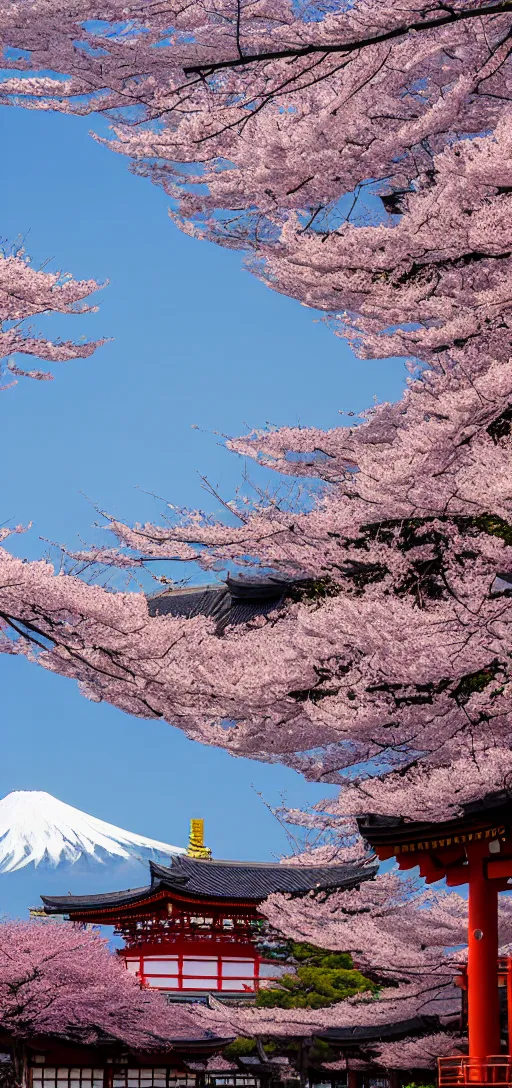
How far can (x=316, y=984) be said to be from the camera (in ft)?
61.3

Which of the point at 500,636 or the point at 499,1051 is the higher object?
the point at 500,636

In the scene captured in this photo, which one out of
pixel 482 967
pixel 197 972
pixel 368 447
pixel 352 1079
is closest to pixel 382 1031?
pixel 352 1079

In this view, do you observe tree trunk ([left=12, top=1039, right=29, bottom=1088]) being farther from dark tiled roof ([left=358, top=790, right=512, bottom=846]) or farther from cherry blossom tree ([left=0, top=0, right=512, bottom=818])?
cherry blossom tree ([left=0, top=0, right=512, bottom=818])

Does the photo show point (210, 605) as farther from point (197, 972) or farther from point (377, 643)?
point (377, 643)

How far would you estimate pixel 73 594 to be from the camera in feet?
24.7

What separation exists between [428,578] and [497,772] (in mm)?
2292

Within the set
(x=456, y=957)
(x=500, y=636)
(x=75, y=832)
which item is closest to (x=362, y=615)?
(x=500, y=636)

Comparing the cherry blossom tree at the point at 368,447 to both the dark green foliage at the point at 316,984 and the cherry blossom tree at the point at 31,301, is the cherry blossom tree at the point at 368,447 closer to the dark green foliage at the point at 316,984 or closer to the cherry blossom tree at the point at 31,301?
the cherry blossom tree at the point at 31,301

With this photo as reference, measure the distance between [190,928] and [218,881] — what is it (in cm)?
181

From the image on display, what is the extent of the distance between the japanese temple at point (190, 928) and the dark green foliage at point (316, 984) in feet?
13.4

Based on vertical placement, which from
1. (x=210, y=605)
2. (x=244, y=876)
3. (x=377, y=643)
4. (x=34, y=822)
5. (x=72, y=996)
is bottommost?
(x=72, y=996)

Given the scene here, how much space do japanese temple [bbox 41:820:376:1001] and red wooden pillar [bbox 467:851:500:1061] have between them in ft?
41.6

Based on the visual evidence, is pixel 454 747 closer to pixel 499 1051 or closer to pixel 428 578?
pixel 428 578

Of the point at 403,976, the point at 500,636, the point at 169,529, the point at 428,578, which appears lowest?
the point at 403,976
